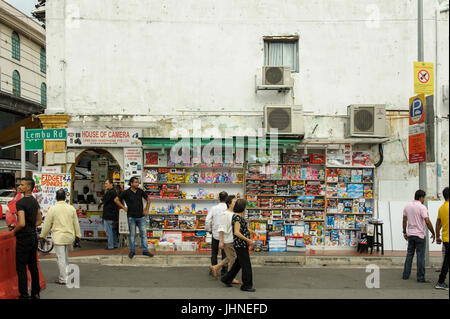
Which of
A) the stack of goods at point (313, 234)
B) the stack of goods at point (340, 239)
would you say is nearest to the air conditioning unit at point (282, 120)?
the stack of goods at point (313, 234)

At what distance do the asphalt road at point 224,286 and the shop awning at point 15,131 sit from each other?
4892 mm

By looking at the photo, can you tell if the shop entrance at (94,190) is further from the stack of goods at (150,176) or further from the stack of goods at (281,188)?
the stack of goods at (281,188)

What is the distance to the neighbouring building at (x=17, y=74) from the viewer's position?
Answer: 30438 mm

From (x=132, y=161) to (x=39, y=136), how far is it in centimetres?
260

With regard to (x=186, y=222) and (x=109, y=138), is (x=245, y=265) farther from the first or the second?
(x=109, y=138)

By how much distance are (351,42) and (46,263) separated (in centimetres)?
1045

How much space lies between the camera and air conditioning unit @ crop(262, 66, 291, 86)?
1200cm

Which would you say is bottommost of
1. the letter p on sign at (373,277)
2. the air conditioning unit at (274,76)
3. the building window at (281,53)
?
the letter p on sign at (373,277)

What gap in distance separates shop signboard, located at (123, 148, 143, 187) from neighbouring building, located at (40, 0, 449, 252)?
1028 mm

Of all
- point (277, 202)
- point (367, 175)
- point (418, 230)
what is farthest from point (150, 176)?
point (418, 230)

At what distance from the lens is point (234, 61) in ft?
40.8

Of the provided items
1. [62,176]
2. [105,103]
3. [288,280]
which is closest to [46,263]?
[62,176]

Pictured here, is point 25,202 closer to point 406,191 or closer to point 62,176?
point 62,176

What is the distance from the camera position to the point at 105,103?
12.4 m
